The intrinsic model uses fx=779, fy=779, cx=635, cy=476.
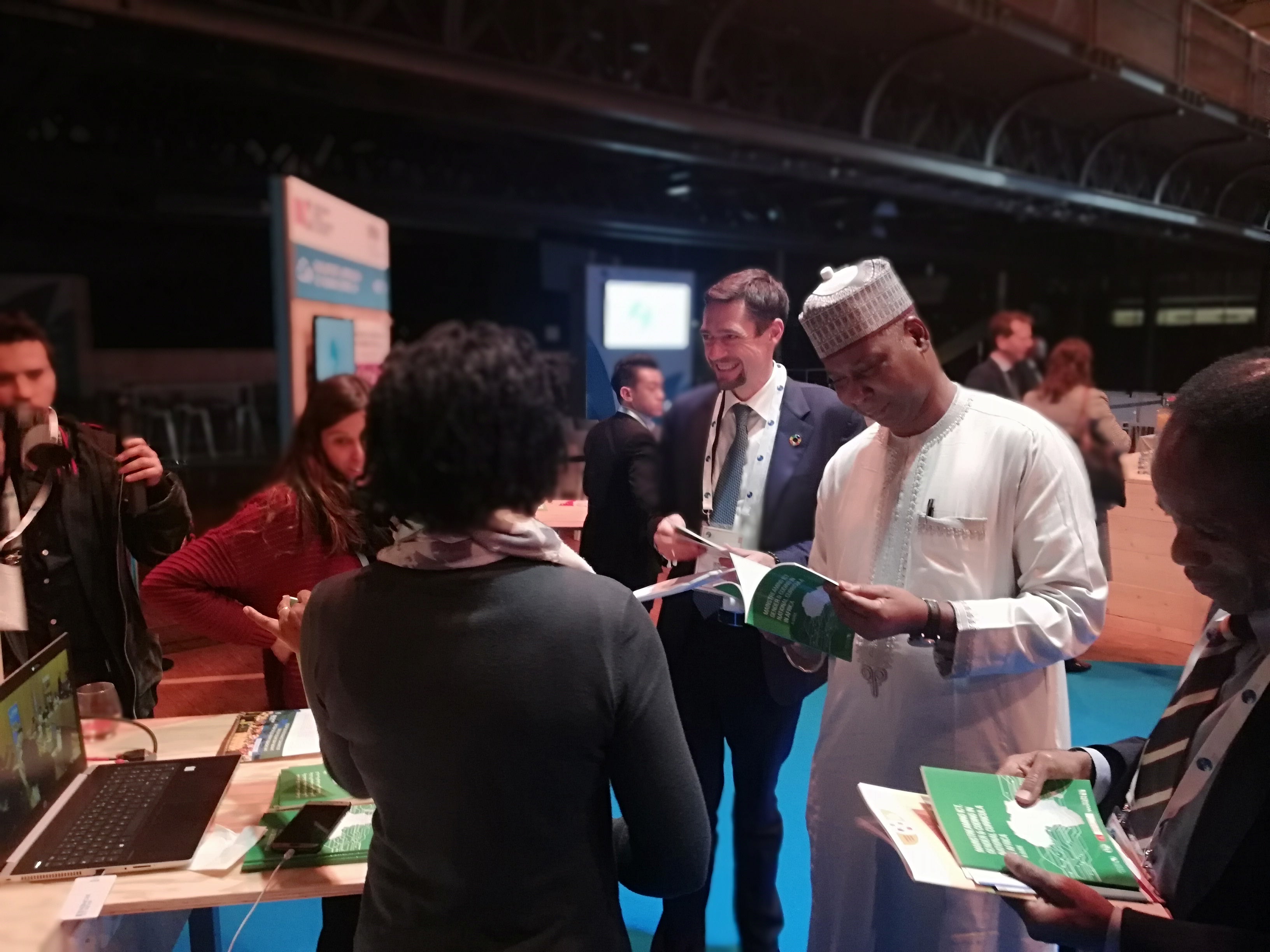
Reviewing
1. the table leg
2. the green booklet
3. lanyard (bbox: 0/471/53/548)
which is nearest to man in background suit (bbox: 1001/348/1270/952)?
the green booklet

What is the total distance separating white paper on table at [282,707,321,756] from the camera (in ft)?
4.63

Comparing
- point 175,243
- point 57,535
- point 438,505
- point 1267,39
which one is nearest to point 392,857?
point 438,505

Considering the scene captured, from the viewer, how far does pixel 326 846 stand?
1119mm

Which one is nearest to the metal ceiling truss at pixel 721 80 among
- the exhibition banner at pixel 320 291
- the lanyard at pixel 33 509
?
the exhibition banner at pixel 320 291

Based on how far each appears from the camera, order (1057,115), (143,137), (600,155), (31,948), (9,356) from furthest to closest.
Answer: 1. (600,155)
2. (143,137)
3. (1057,115)
4. (9,356)
5. (31,948)

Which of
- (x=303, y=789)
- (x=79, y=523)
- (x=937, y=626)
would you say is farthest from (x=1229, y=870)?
(x=79, y=523)

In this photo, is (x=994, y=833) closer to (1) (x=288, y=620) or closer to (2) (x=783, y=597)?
(2) (x=783, y=597)

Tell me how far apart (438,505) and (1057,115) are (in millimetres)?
2783

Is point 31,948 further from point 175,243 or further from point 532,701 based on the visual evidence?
point 175,243

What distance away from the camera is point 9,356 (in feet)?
5.33

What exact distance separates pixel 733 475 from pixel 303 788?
985 millimetres

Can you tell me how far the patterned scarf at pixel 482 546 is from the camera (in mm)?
756

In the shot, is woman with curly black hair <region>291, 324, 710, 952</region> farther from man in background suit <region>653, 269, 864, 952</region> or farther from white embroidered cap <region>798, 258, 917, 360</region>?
man in background suit <region>653, 269, 864, 952</region>

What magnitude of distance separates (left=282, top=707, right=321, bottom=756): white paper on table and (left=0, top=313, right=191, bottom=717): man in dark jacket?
0.48 metres
